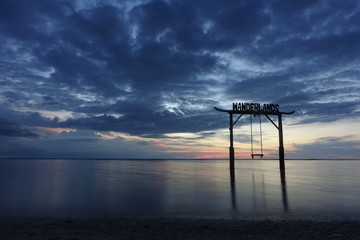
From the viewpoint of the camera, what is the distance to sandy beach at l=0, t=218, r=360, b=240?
33.2ft

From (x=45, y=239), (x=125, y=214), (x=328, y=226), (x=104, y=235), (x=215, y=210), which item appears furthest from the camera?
(x=215, y=210)

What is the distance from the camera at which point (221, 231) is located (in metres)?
10.9

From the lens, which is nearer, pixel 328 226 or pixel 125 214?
pixel 328 226

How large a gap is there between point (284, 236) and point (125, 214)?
415 inches

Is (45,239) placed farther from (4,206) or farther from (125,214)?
(4,206)

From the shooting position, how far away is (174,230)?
11156 mm

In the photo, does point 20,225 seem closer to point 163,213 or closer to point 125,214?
point 125,214

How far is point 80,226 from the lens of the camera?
12.1 meters

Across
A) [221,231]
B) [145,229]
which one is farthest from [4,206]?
[221,231]

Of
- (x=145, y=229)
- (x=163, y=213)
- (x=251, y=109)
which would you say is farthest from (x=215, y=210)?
(x=251, y=109)

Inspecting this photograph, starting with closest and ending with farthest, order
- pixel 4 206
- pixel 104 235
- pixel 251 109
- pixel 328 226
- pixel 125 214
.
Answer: pixel 104 235
pixel 328 226
pixel 125 214
pixel 4 206
pixel 251 109

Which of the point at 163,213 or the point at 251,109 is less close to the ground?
the point at 251,109

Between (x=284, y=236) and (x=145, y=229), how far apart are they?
20.7ft

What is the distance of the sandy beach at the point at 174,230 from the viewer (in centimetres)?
1012
